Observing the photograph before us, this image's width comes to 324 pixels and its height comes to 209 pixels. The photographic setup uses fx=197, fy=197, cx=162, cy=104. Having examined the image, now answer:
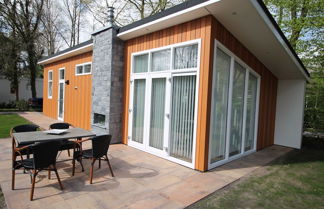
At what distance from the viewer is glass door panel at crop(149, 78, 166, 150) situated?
4.49 metres

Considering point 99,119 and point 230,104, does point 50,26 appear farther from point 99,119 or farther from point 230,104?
point 230,104

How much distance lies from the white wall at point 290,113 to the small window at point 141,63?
4668 millimetres

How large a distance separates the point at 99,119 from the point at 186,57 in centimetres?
332

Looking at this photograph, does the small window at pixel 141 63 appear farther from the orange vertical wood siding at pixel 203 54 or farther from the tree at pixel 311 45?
the tree at pixel 311 45

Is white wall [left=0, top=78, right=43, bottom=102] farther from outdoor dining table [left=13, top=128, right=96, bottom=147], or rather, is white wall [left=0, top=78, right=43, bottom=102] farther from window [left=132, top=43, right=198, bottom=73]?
outdoor dining table [left=13, top=128, right=96, bottom=147]

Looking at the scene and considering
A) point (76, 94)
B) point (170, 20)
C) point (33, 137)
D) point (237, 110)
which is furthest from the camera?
point (76, 94)

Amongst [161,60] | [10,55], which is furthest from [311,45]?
[10,55]

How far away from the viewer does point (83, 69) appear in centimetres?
744

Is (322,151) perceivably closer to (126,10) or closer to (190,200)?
(190,200)

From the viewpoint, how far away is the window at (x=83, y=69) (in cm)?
723

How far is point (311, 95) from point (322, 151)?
2.87 metres

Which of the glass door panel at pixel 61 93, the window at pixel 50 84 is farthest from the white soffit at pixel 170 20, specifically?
the window at pixel 50 84

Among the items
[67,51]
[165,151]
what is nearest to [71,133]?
[165,151]

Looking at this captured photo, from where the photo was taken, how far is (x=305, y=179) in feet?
12.2
